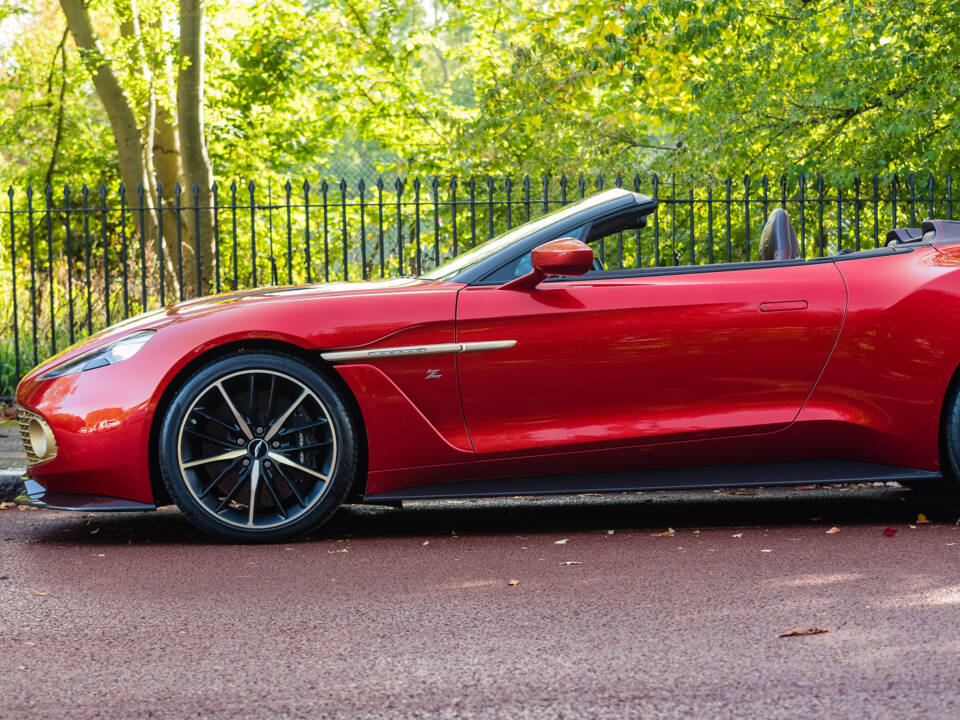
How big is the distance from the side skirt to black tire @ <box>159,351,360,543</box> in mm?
252

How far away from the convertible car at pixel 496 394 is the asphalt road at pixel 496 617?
26 cm

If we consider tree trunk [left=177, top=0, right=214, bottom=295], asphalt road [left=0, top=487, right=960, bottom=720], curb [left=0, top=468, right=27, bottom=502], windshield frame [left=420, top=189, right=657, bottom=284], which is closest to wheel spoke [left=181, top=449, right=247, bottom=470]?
asphalt road [left=0, top=487, right=960, bottom=720]

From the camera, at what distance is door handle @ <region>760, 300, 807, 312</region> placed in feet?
15.9

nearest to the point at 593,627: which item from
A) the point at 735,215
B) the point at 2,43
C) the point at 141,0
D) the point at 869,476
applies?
the point at 869,476

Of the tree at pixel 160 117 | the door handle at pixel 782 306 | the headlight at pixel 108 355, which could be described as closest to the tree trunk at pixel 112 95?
the tree at pixel 160 117

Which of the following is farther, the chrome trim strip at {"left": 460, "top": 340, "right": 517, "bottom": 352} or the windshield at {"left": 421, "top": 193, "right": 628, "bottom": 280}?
the windshield at {"left": 421, "top": 193, "right": 628, "bottom": 280}

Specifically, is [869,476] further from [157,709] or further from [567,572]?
[157,709]

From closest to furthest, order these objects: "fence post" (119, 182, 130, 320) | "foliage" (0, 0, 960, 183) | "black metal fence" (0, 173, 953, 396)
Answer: "fence post" (119, 182, 130, 320)
"black metal fence" (0, 173, 953, 396)
"foliage" (0, 0, 960, 183)

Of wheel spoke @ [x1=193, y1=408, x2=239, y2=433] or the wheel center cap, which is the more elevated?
wheel spoke @ [x1=193, y1=408, x2=239, y2=433]

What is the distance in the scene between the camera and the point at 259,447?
15.7 feet

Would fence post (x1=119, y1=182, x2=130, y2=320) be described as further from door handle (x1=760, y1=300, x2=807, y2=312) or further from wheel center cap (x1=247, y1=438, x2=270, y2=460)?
door handle (x1=760, y1=300, x2=807, y2=312)

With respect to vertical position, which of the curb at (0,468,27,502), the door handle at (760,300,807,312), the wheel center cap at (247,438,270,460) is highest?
the door handle at (760,300,807,312)

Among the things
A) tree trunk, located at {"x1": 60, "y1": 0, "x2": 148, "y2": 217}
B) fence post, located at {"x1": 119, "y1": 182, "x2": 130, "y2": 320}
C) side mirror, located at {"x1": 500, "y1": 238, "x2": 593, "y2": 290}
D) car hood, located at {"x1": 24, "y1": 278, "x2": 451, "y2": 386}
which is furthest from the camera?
tree trunk, located at {"x1": 60, "y1": 0, "x2": 148, "y2": 217}

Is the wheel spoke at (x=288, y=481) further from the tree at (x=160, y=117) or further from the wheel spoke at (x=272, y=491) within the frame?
the tree at (x=160, y=117)
